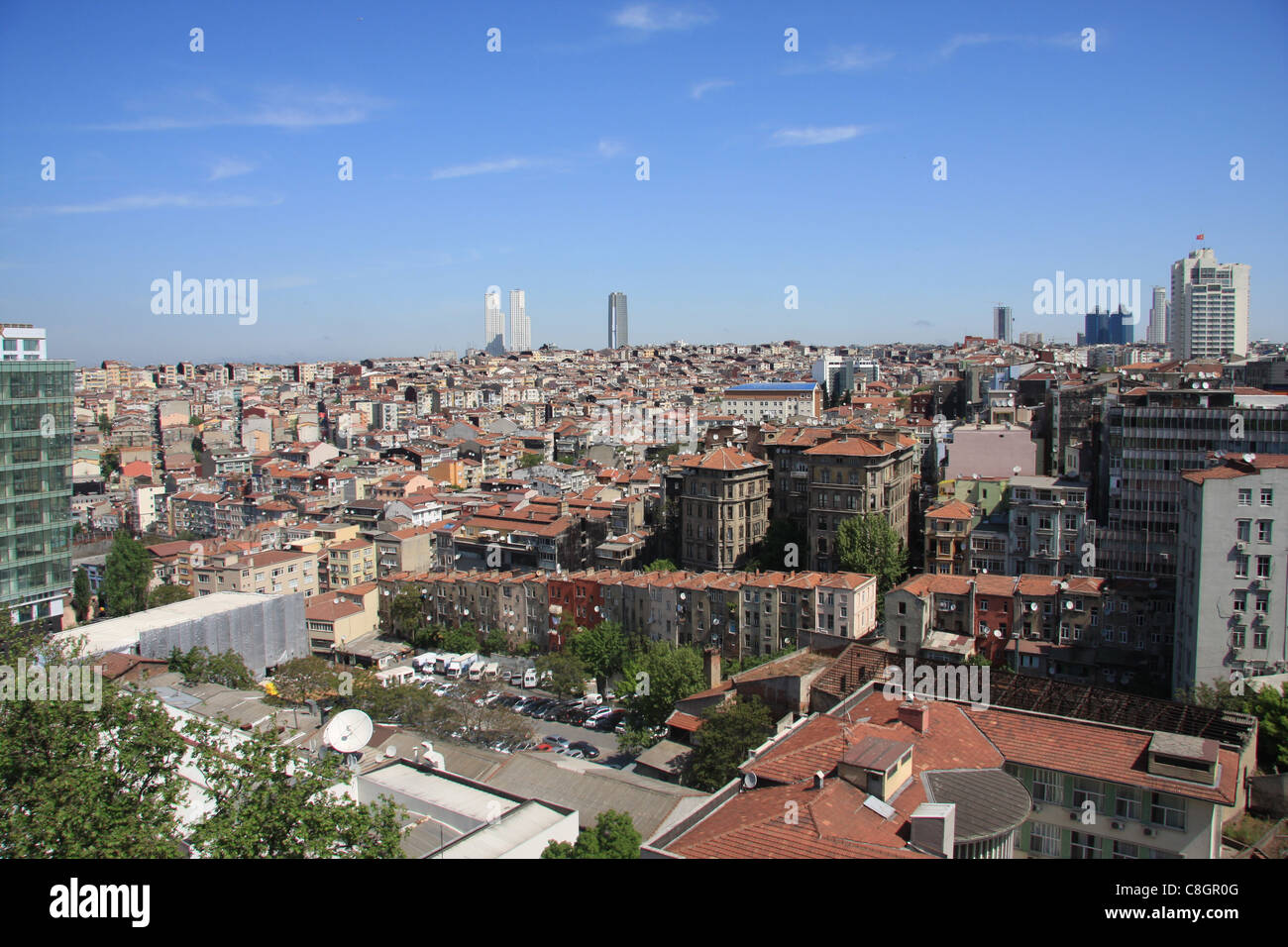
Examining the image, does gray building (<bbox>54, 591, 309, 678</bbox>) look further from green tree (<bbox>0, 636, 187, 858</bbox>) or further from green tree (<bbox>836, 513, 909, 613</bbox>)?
green tree (<bbox>836, 513, 909, 613</bbox>)

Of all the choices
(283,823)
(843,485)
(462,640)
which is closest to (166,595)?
(462,640)

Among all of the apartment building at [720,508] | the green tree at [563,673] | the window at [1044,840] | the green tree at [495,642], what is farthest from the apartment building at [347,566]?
the window at [1044,840]

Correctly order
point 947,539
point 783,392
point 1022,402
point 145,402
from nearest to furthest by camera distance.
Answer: point 947,539 < point 1022,402 < point 783,392 < point 145,402

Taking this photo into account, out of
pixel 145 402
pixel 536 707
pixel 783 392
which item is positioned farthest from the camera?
pixel 145 402

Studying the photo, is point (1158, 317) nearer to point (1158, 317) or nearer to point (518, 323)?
point (1158, 317)
